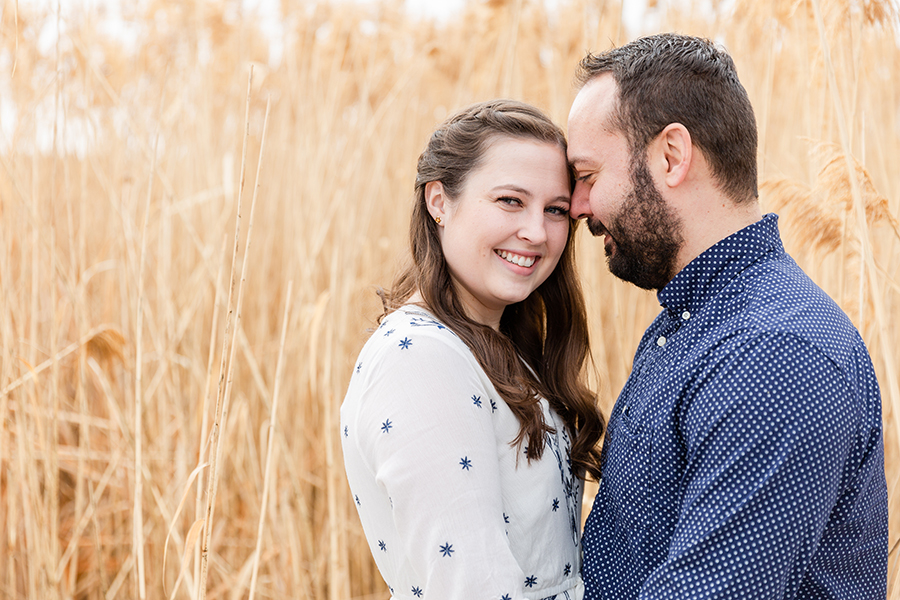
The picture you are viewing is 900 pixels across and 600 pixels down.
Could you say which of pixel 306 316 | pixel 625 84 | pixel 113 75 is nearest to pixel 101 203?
pixel 113 75

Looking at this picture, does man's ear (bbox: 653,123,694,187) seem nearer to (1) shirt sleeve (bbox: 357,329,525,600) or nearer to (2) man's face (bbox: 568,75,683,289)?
(2) man's face (bbox: 568,75,683,289)

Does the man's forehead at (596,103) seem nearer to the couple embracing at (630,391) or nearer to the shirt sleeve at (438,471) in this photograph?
the couple embracing at (630,391)

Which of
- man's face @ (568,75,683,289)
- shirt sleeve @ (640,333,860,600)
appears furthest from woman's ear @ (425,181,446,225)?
shirt sleeve @ (640,333,860,600)

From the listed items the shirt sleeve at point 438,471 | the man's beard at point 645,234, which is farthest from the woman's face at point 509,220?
the shirt sleeve at point 438,471

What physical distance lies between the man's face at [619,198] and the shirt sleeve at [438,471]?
1.00 feet

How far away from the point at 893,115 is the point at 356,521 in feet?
6.64

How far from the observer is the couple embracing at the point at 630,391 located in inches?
30.2

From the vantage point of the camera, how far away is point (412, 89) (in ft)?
8.47

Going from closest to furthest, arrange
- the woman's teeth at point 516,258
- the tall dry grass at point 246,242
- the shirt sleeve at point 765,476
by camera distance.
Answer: the shirt sleeve at point 765,476
the woman's teeth at point 516,258
the tall dry grass at point 246,242

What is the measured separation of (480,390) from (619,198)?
1.07 ft

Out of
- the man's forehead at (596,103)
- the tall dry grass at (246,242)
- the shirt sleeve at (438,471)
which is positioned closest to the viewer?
the shirt sleeve at (438,471)

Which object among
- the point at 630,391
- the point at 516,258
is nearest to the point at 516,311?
the point at 516,258

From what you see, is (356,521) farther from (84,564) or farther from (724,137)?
(724,137)

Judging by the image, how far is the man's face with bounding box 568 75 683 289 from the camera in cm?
101
